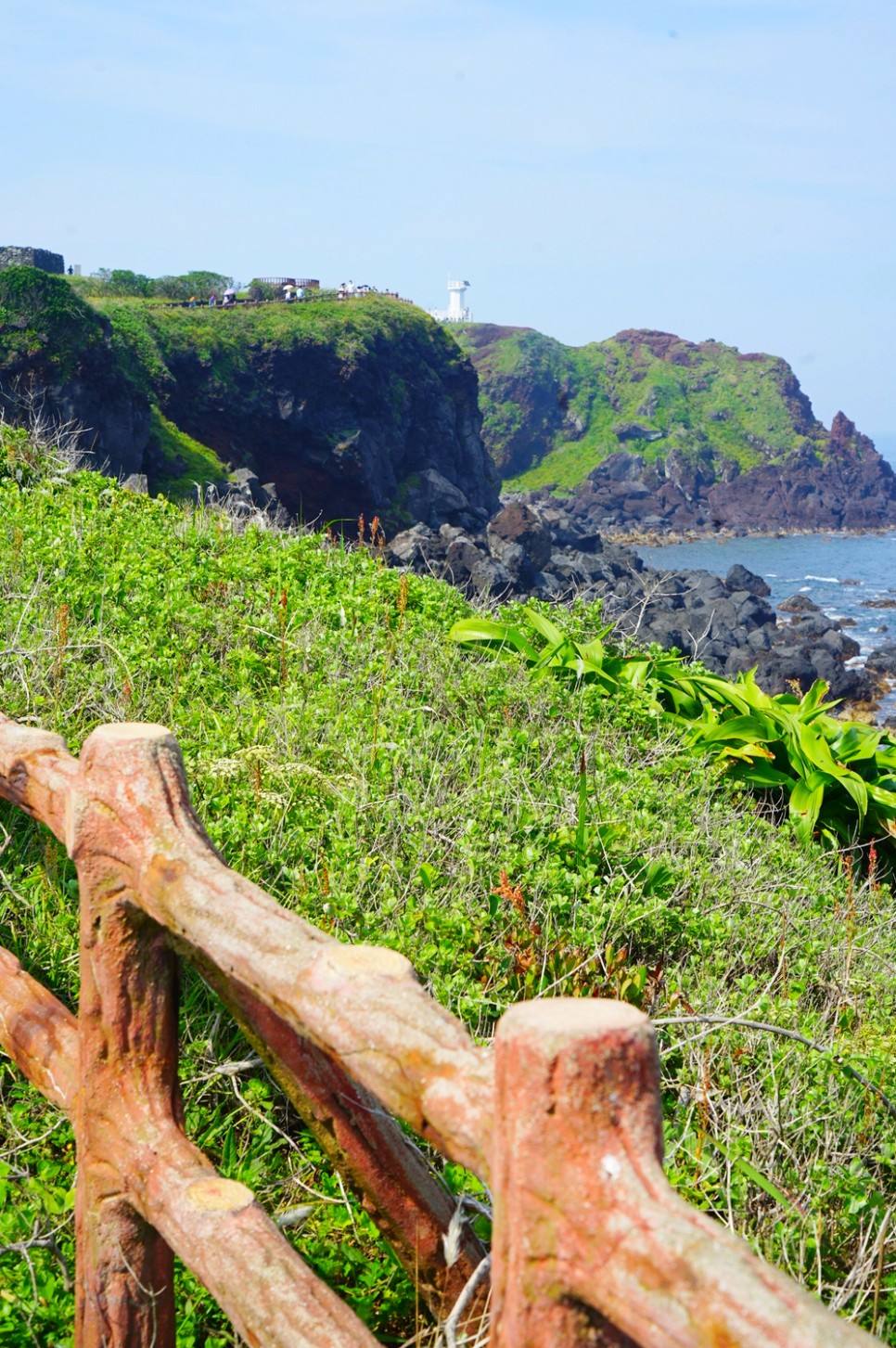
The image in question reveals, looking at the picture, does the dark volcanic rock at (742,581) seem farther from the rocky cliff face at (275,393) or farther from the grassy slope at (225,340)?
the grassy slope at (225,340)

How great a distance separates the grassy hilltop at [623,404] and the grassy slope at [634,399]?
0.09 m

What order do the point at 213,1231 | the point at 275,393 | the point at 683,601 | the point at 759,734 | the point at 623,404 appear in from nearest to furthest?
the point at 213,1231 → the point at 759,734 → the point at 683,601 → the point at 275,393 → the point at 623,404

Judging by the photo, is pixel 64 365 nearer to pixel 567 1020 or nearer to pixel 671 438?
pixel 567 1020

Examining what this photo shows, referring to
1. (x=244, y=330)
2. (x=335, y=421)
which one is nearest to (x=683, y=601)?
(x=335, y=421)

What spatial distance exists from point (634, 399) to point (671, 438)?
10427mm

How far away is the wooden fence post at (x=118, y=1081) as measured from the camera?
1795 mm

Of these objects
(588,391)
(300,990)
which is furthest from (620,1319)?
(588,391)

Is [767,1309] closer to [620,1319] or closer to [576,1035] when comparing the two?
[620,1319]

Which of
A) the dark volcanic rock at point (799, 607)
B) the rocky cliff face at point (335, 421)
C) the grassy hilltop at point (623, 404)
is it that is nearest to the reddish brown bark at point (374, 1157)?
the rocky cliff face at point (335, 421)

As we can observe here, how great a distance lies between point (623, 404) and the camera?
10512 cm

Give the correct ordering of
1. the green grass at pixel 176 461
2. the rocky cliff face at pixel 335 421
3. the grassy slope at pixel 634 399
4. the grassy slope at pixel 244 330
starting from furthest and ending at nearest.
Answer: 1. the grassy slope at pixel 634 399
2. the rocky cliff face at pixel 335 421
3. the grassy slope at pixel 244 330
4. the green grass at pixel 176 461

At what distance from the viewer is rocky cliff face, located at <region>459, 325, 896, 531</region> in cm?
8969

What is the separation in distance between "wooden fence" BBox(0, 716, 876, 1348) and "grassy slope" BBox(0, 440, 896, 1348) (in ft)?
1.36

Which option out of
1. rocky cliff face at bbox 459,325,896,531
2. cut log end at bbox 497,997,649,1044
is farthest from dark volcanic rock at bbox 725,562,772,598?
rocky cliff face at bbox 459,325,896,531
